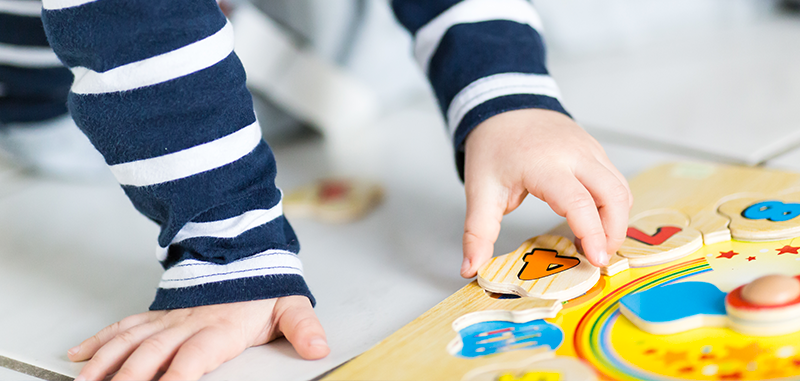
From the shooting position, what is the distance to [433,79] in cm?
68

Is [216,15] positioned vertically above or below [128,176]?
above

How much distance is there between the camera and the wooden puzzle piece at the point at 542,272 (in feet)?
1.53

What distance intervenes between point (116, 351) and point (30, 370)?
0.08m

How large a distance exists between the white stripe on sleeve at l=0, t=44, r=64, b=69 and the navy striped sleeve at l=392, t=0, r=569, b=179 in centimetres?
47

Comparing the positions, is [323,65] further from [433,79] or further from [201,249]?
[201,249]

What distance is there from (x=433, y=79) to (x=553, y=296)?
297mm

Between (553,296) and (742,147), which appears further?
(742,147)

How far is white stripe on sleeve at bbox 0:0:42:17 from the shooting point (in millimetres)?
819

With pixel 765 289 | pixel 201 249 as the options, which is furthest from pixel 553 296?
pixel 201 249

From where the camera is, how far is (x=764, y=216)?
20.8 inches

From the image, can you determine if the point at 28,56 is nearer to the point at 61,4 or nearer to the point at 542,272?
the point at 61,4

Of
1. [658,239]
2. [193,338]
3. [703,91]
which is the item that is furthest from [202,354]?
[703,91]

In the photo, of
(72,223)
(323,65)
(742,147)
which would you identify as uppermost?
(742,147)

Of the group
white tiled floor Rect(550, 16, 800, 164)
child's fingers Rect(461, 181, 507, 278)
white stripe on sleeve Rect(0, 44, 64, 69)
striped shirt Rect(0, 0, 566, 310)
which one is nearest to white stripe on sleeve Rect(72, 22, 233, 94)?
striped shirt Rect(0, 0, 566, 310)
